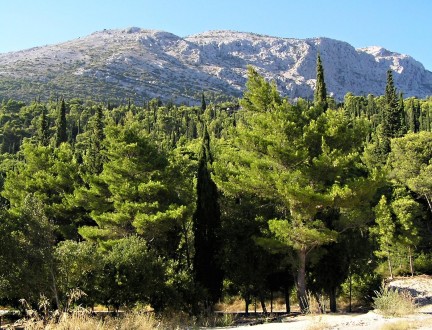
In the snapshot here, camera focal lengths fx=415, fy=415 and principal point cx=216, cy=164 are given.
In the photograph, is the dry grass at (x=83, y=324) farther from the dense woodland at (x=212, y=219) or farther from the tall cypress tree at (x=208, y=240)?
the tall cypress tree at (x=208, y=240)

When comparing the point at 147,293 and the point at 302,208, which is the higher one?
the point at 302,208

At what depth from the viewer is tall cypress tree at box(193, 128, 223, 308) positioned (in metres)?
21.2

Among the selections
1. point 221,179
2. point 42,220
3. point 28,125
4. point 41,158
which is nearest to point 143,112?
point 28,125

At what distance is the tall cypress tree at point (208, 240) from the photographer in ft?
69.5

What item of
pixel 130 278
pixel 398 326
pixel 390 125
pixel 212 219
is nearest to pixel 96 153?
pixel 212 219

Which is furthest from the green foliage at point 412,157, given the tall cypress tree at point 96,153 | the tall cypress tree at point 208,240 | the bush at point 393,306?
the tall cypress tree at point 96,153

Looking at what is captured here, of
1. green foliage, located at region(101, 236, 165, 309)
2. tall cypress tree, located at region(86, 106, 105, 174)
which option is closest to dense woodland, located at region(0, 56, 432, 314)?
green foliage, located at region(101, 236, 165, 309)

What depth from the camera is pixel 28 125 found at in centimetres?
9981

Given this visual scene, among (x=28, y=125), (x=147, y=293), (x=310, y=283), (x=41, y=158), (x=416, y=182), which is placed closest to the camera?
(x=147, y=293)

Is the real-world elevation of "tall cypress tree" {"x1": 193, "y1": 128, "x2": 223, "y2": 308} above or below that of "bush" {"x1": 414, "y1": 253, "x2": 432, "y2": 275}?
above

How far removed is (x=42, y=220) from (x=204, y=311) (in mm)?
9409

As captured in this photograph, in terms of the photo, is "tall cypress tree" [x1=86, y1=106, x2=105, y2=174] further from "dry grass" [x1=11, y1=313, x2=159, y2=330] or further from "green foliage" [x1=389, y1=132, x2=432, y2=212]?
"green foliage" [x1=389, y1=132, x2=432, y2=212]

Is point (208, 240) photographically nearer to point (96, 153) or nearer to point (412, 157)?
point (96, 153)

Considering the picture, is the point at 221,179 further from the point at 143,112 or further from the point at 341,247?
the point at 143,112
